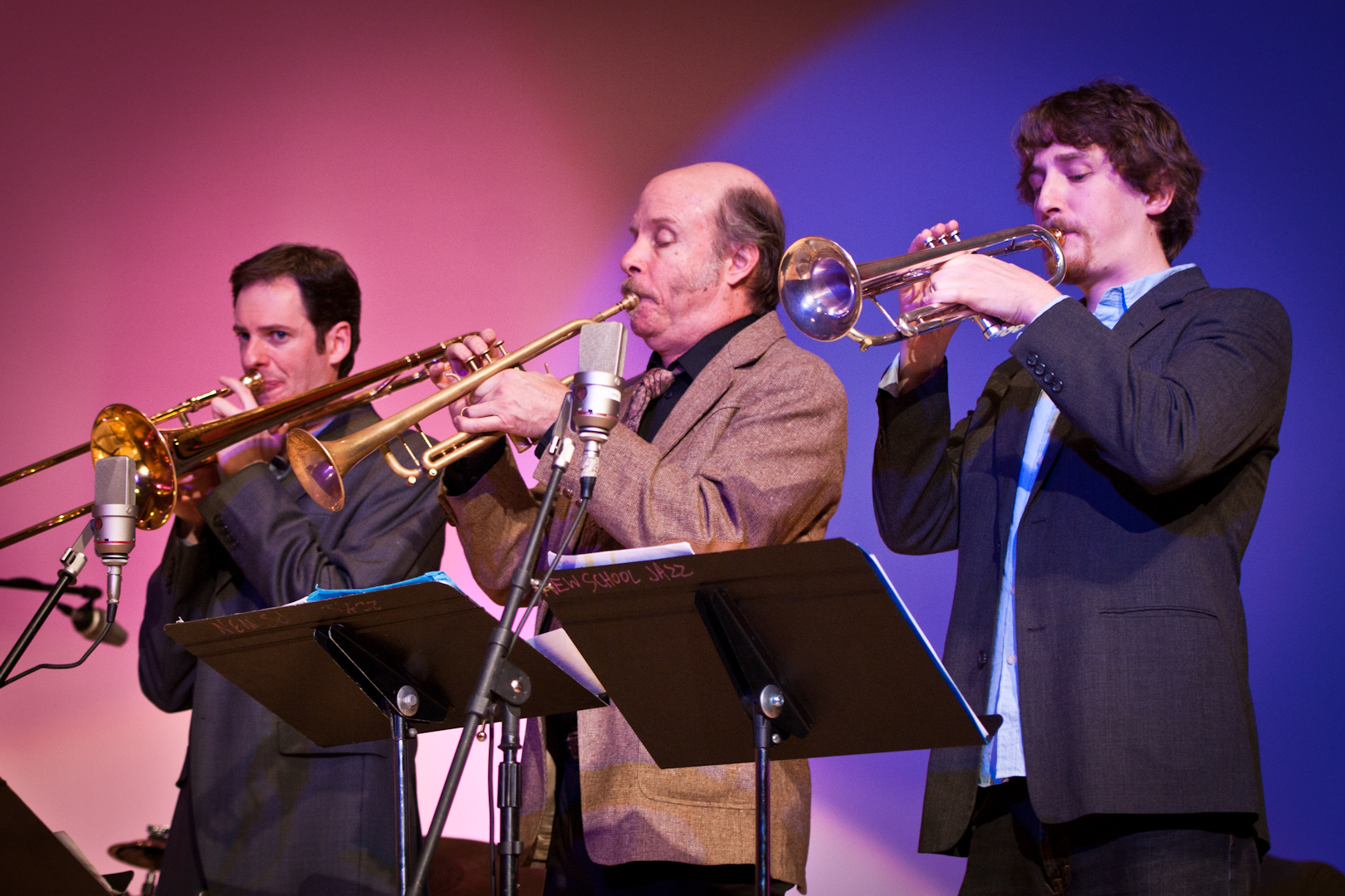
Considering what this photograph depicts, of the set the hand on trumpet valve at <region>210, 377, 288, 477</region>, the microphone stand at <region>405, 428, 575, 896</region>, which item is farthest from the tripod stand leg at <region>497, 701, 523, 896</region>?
the hand on trumpet valve at <region>210, 377, 288, 477</region>

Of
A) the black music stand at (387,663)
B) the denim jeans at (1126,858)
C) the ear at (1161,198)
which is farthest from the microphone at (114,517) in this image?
the ear at (1161,198)

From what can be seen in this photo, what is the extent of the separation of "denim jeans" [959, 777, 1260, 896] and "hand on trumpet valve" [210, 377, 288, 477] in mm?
1949

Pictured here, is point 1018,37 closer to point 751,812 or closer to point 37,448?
point 751,812

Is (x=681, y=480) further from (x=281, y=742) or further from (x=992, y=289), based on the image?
(x=281, y=742)

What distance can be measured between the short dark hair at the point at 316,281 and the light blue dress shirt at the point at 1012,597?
1.73 metres

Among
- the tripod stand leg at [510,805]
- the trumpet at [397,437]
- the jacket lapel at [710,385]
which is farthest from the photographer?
the trumpet at [397,437]

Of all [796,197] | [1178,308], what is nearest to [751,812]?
[1178,308]

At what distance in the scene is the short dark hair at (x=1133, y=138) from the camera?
7.73ft

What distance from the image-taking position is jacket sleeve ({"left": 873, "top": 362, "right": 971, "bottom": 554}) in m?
2.38

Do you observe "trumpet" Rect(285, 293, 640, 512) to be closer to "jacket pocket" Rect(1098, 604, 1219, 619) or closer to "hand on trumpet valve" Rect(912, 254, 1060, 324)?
"hand on trumpet valve" Rect(912, 254, 1060, 324)

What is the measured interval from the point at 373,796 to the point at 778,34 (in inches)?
108

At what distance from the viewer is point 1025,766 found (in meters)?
2.00

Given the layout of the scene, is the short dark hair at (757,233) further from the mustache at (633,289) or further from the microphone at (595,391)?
the microphone at (595,391)

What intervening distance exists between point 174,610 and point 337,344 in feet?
2.77
